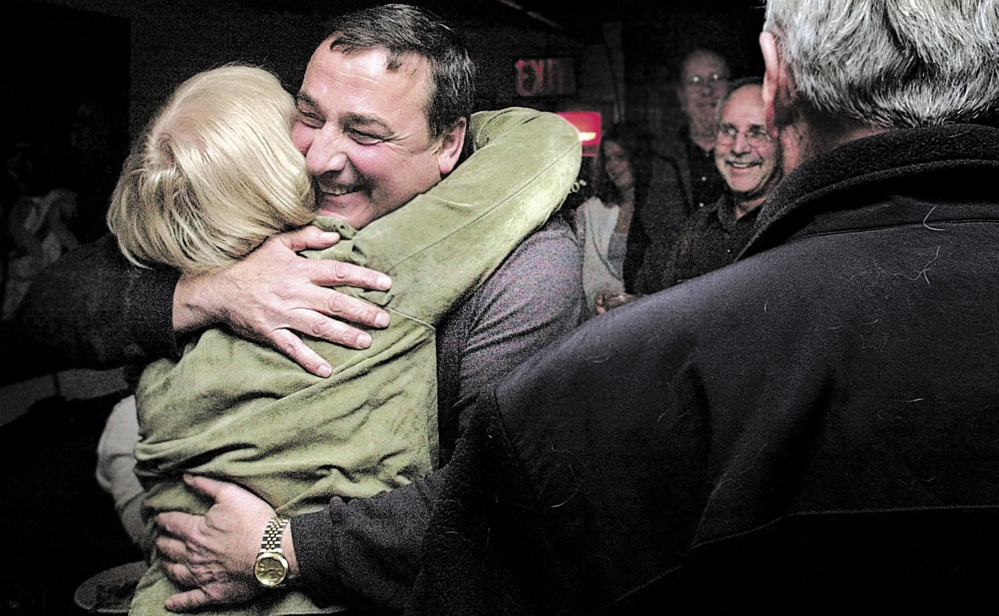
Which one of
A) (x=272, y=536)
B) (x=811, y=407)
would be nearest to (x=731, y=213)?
(x=811, y=407)

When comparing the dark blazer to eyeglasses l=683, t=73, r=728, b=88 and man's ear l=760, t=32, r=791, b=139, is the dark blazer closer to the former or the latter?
man's ear l=760, t=32, r=791, b=139

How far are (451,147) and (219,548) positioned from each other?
528 millimetres

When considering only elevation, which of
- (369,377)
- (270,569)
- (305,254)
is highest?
(305,254)

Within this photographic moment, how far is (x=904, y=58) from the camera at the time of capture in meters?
0.79

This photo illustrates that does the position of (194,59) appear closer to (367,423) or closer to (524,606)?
(367,423)

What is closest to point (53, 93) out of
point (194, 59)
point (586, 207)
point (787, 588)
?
point (194, 59)

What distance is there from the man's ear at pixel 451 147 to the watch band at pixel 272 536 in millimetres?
441

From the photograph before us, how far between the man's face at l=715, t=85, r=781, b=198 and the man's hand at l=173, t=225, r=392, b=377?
477 millimetres

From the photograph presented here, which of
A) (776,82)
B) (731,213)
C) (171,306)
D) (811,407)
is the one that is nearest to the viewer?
(811,407)

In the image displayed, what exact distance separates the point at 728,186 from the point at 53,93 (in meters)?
0.85

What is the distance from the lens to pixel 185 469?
0.99 metres

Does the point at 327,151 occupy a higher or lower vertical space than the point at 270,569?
higher

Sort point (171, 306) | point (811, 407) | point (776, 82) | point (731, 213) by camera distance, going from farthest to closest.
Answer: point (731, 213) → point (171, 306) → point (776, 82) → point (811, 407)

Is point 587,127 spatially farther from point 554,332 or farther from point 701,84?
point 554,332
